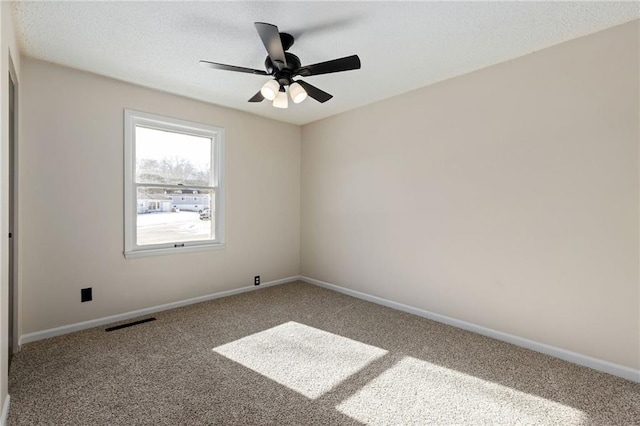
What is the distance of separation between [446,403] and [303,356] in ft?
3.56

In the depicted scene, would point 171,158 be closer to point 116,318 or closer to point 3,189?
point 116,318

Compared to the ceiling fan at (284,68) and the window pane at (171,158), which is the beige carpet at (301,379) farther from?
the ceiling fan at (284,68)

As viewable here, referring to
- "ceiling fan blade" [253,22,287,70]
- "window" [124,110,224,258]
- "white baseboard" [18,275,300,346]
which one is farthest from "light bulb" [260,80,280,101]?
"white baseboard" [18,275,300,346]

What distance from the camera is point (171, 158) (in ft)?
12.0

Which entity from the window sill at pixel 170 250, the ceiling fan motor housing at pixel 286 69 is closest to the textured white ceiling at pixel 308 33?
the ceiling fan motor housing at pixel 286 69

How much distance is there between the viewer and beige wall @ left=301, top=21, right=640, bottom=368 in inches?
89.1

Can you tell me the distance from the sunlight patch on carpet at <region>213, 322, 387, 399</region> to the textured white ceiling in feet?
8.12

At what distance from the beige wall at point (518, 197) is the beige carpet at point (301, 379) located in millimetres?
412

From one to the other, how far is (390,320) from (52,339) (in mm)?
3161

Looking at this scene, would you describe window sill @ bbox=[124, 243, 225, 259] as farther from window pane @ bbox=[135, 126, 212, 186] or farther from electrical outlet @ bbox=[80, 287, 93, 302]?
window pane @ bbox=[135, 126, 212, 186]

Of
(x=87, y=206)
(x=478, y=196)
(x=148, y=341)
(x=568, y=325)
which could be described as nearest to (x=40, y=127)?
(x=87, y=206)

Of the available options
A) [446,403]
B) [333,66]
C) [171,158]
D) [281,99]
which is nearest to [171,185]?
[171,158]

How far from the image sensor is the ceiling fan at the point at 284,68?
208 cm

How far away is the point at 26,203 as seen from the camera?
272cm
